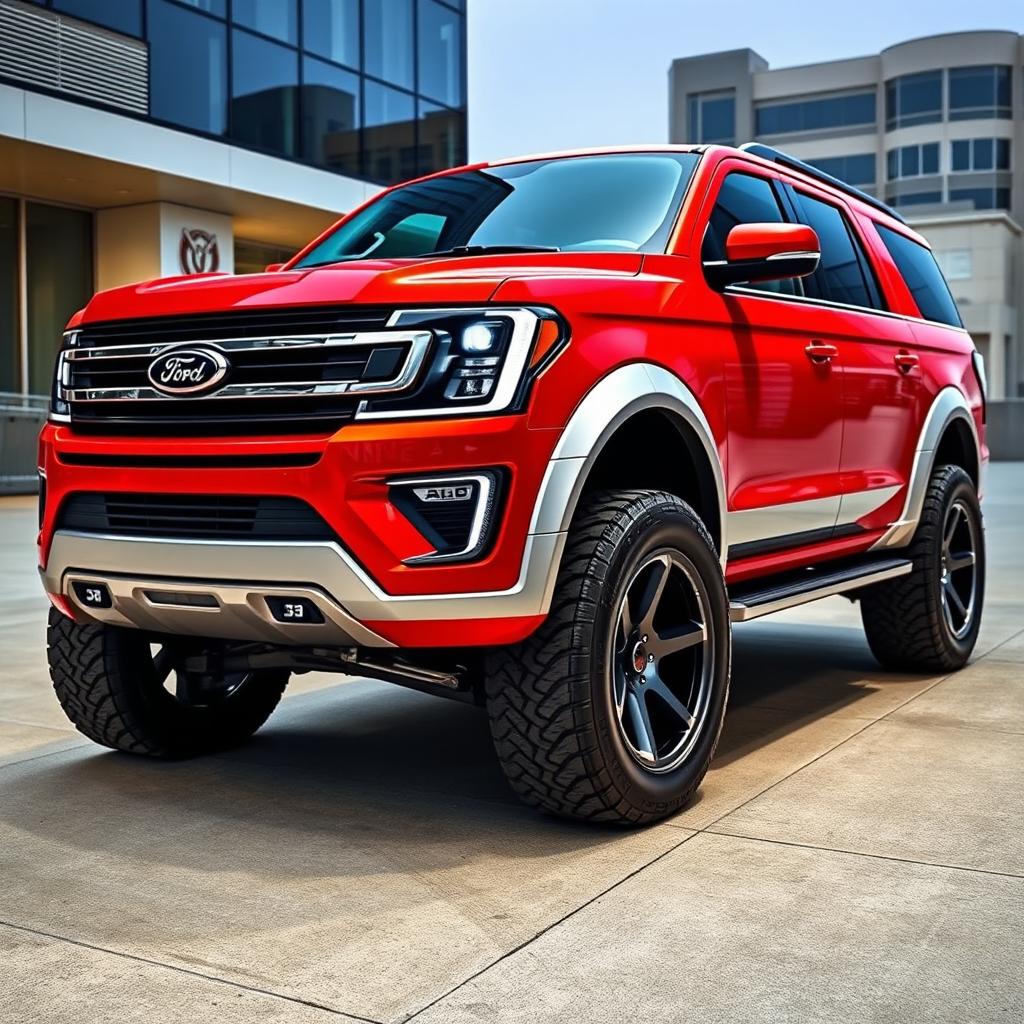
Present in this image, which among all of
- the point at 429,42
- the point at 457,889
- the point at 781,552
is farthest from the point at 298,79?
the point at 457,889

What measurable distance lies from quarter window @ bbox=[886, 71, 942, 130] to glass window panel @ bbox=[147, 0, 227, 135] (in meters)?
53.0

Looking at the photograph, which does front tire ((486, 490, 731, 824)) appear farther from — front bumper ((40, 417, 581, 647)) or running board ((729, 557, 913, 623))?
running board ((729, 557, 913, 623))

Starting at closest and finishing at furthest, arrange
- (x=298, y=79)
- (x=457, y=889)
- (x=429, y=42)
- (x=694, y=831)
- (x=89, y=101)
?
(x=457, y=889)
(x=694, y=831)
(x=89, y=101)
(x=298, y=79)
(x=429, y=42)

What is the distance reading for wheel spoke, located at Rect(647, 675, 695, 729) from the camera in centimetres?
418

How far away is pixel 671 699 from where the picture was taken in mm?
4234

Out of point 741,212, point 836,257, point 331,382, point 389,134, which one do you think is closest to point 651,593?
point 331,382

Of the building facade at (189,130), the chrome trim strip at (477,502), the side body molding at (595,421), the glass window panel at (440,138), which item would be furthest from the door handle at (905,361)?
the glass window panel at (440,138)

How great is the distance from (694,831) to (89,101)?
1890 cm

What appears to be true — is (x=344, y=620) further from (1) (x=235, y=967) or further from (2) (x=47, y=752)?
(2) (x=47, y=752)

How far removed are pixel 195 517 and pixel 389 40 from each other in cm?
2337

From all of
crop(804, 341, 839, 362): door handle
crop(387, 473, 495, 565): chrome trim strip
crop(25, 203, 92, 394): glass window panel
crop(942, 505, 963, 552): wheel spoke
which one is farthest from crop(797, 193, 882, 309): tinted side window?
crop(25, 203, 92, 394): glass window panel

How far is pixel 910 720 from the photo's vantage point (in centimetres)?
548

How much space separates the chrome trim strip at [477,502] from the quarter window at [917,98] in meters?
70.3

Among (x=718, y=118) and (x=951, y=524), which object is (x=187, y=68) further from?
(x=718, y=118)
